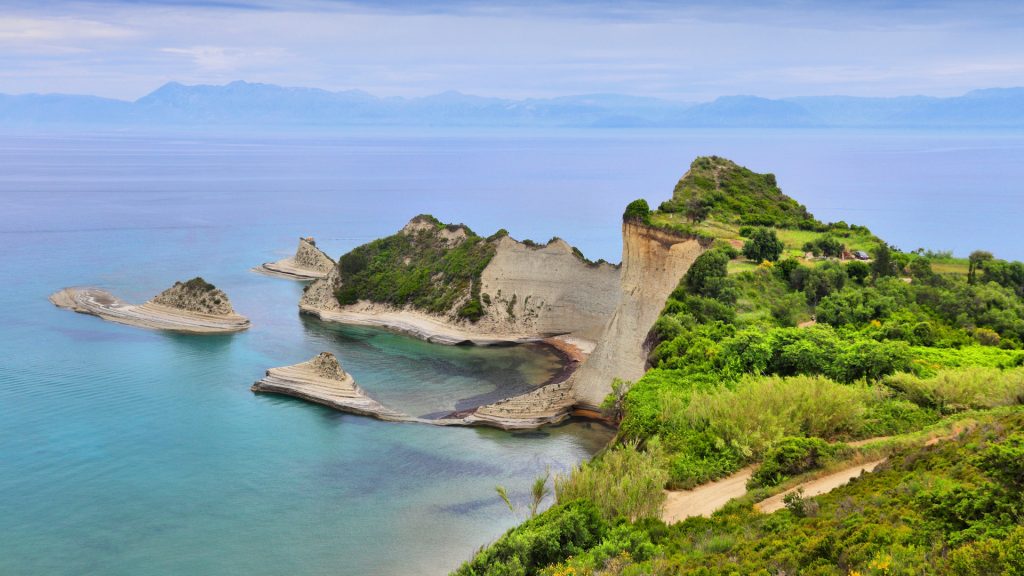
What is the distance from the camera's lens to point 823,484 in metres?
19.2

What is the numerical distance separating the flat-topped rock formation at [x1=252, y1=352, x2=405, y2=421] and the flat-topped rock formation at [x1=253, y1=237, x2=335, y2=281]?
1193 inches

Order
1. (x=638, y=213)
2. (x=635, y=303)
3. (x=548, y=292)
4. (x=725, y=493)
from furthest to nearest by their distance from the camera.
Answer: (x=548, y=292)
(x=638, y=213)
(x=635, y=303)
(x=725, y=493)

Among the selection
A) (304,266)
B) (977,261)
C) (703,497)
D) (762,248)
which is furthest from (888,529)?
(304,266)

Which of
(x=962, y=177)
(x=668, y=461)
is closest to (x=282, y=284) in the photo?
(x=668, y=461)

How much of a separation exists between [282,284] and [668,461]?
53795 mm

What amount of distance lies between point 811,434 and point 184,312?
44.6 metres

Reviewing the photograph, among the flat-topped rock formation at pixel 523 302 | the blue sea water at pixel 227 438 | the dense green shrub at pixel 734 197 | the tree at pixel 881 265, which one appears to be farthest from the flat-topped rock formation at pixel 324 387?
the tree at pixel 881 265

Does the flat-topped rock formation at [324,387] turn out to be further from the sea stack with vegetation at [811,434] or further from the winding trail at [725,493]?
the winding trail at [725,493]

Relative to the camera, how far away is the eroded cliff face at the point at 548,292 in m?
53.2

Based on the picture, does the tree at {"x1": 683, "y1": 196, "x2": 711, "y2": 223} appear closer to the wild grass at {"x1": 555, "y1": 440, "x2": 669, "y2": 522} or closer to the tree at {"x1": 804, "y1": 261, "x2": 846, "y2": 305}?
the tree at {"x1": 804, "y1": 261, "x2": 846, "y2": 305}

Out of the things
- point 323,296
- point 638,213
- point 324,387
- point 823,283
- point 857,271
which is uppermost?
point 638,213

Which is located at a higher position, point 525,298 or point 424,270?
point 424,270

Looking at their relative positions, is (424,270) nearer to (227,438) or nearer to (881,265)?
(227,438)

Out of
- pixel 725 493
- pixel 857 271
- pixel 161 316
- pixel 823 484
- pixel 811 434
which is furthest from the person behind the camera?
pixel 161 316
